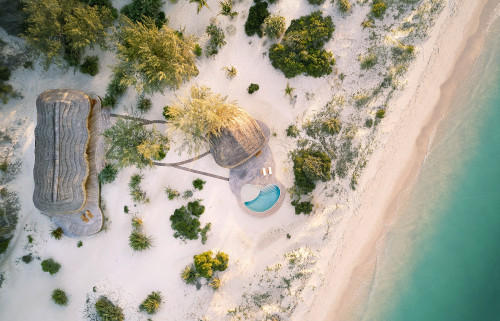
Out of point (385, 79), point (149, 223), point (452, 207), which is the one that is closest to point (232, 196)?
point (149, 223)

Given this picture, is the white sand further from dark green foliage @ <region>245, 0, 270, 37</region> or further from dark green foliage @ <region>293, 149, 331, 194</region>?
dark green foliage @ <region>293, 149, 331, 194</region>

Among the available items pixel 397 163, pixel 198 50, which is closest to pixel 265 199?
pixel 397 163

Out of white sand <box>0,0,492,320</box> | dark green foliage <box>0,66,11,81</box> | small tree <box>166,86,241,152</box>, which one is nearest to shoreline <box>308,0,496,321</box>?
white sand <box>0,0,492,320</box>

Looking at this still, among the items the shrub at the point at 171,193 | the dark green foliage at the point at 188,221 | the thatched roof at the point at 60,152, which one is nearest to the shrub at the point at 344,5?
the dark green foliage at the point at 188,221

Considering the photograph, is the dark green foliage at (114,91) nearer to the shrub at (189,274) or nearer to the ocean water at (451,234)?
the shrub at (189,274)

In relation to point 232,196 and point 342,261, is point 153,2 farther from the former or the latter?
point 342,261

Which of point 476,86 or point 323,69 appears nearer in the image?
point 323,69

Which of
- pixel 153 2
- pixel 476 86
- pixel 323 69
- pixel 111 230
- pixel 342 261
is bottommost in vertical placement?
pixel 111 230
